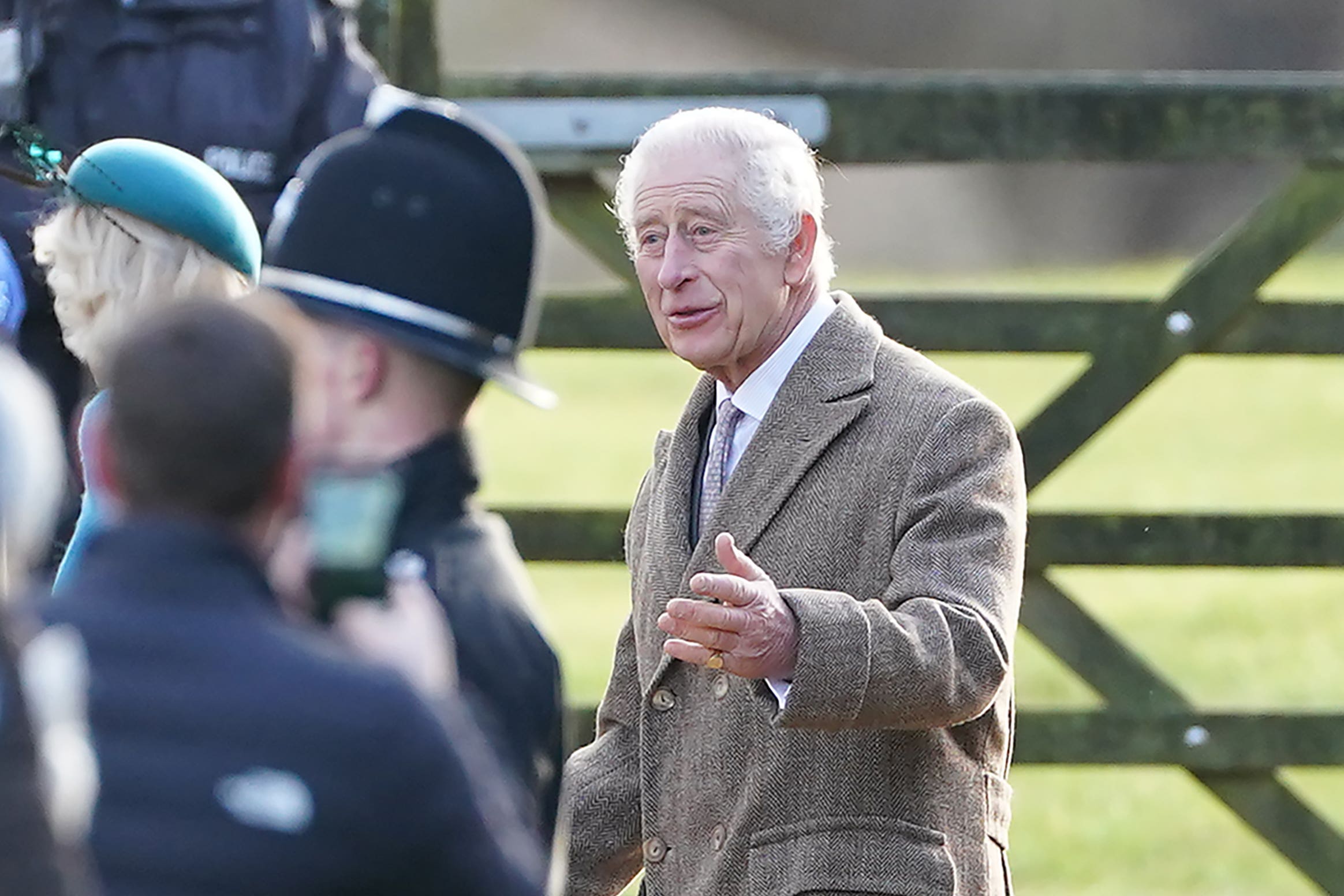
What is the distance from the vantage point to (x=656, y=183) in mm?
3240

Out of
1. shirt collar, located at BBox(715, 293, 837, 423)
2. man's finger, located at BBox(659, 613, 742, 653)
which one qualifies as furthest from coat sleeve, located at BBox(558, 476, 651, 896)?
man's finger, located at BBox(659, 613, 742, 653)

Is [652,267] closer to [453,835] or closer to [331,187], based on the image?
[331,187]

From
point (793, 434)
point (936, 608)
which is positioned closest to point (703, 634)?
point (936, 608)

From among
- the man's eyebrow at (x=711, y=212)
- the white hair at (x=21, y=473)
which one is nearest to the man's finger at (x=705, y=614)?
the man's eyebrow at (x=711, y=212)

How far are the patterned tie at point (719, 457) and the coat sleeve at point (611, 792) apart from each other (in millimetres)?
169

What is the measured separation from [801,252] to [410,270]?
1.19 meters

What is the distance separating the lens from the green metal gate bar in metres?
4.44

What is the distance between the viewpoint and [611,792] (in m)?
3.30

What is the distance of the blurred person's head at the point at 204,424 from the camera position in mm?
1702

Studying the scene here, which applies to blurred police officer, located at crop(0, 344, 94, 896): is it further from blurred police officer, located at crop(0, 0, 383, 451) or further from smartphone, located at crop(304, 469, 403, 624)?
blurred police officer, located at crop(0, 0, 383, 451)

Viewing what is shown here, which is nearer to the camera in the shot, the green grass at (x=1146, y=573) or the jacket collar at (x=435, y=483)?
the jacket collar at (x=435, y=483)

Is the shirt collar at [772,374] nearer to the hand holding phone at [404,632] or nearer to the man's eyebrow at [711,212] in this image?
the man's eyebrow at [711,212]

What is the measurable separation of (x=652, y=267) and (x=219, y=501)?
1.61 m

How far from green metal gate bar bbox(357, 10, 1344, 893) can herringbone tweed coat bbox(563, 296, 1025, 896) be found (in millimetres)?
1309
